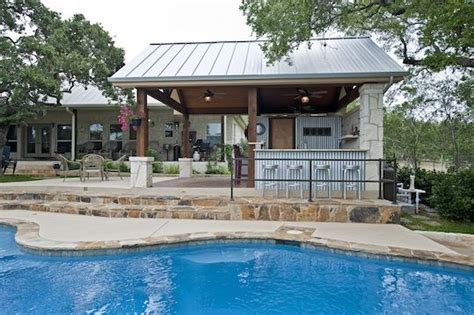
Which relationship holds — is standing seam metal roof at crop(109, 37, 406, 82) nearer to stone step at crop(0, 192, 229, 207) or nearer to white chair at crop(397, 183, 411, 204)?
stone step at crop(0, 192, 229, 207)

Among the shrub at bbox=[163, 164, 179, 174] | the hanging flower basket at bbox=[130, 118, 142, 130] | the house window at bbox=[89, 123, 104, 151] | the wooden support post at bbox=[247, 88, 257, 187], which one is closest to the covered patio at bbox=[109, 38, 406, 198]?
the wooden support post at bbox=[247, 88, 257, 187]

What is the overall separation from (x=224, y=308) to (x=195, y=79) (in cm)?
534

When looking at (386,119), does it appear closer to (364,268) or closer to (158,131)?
(158,131)

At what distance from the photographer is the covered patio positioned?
24.6 feet

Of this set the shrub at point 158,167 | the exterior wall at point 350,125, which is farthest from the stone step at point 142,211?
the shrub at point 158,167

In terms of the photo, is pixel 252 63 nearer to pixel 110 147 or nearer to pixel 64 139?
pixel 110 147

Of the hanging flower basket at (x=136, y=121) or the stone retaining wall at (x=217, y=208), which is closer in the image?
the stone retaining wall at (x=217, y=208)

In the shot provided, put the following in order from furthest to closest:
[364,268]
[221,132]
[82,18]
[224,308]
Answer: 1. [221,132]
2. [82,18]
3. [364,268]
4. [224,308]

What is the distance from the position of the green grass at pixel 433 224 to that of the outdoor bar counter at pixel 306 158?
1.31m

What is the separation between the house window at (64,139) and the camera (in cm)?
1706

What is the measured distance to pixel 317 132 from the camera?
1095cm

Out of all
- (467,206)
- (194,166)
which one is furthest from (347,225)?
(194,166)

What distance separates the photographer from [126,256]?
4.93 m

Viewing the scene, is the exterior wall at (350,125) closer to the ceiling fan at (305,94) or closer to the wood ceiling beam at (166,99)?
the ceiling fan at (305,94)
